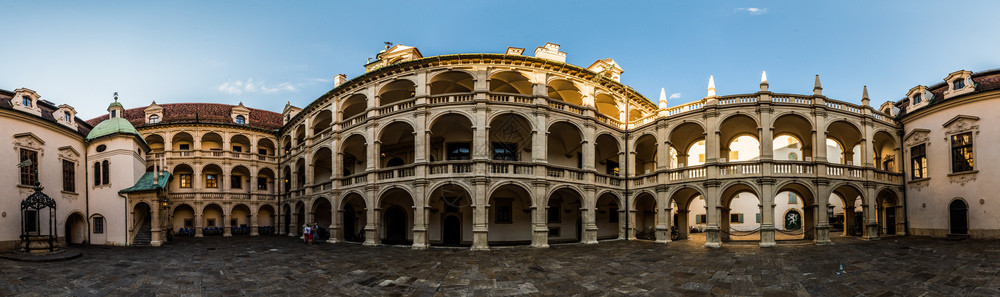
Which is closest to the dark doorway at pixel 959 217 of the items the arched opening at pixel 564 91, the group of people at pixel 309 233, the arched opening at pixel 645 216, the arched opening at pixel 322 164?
the arched opening at pixel 645 216

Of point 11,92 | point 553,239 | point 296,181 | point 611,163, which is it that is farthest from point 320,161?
point 611,163

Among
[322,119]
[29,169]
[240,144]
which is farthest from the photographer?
[240,144]

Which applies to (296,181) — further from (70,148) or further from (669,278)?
(669,278)

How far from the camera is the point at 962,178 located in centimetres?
2291

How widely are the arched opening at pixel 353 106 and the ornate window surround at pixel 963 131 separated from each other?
3314cm

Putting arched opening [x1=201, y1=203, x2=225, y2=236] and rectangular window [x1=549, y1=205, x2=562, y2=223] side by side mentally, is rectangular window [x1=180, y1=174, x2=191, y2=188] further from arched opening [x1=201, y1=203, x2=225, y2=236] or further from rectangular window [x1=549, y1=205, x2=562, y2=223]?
rectangular window [x1=549, y1=205, x2=562, y2=223]

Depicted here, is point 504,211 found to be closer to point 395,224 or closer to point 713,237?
point 395,224

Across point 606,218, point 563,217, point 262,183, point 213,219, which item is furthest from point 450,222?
point 213,219

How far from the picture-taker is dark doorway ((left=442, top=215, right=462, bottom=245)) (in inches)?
1000

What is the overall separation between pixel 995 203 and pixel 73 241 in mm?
51420

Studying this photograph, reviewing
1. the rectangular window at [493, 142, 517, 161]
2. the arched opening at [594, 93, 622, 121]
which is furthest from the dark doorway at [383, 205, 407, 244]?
the arched opening at [594, 93, 622, 121]

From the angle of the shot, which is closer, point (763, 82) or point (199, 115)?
point (763, 82)

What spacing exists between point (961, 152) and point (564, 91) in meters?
21.9

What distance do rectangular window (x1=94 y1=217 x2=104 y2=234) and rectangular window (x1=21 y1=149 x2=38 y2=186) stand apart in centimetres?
434
